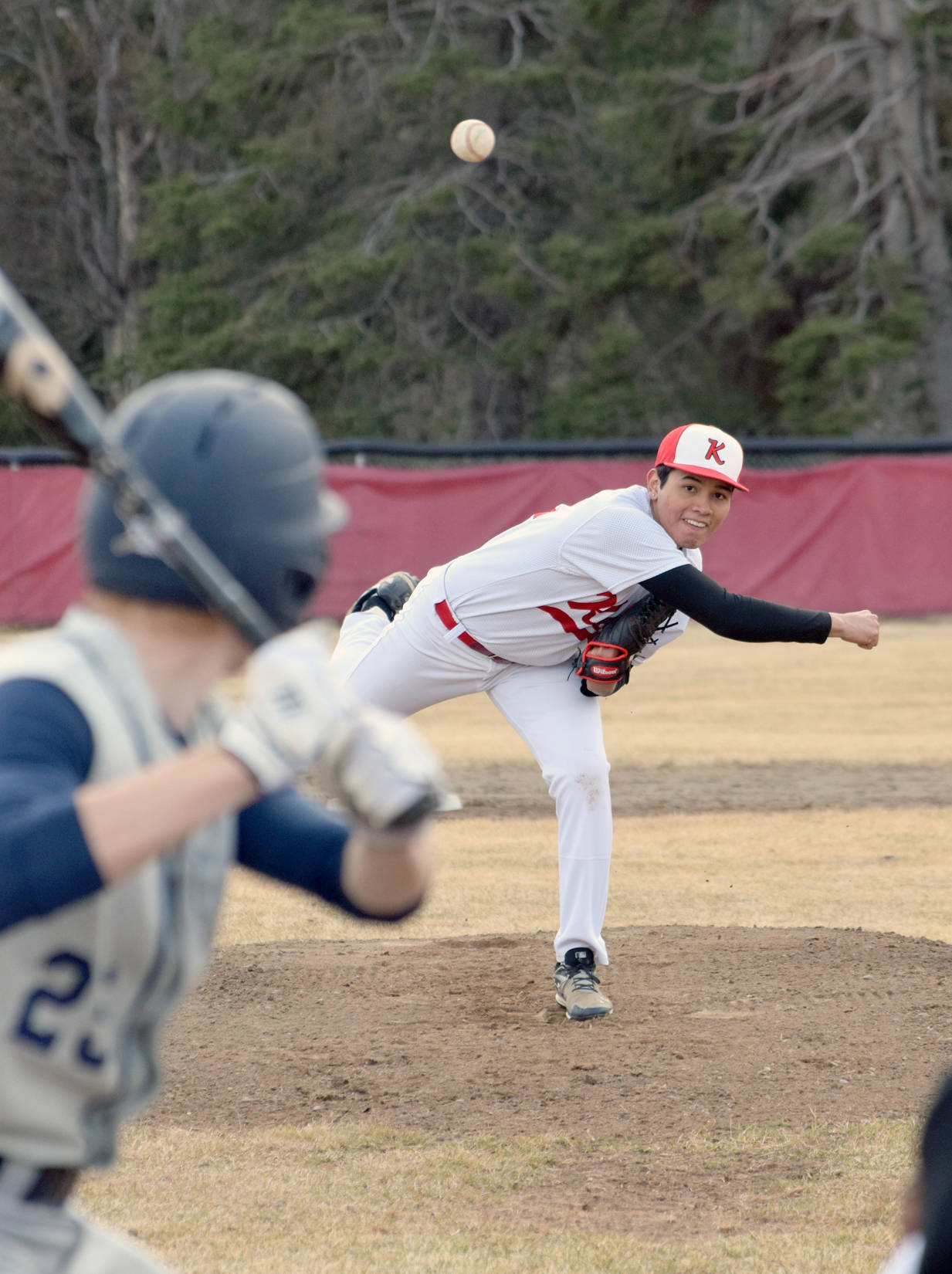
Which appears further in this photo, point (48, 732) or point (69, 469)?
point (69, 469)

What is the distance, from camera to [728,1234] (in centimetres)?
368

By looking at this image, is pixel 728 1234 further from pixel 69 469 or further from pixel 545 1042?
pixel 69 469

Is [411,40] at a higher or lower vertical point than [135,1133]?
higher

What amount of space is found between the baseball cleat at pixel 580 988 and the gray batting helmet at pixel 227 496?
11.6ft

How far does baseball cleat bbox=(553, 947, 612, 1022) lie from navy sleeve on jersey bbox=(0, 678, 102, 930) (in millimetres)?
3718

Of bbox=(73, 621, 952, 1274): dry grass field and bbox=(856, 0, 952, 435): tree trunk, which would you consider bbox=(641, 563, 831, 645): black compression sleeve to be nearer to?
bbox=(73, 621, 952, 1274): dry grass field

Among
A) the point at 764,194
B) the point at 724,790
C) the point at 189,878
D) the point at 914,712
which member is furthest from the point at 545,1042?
the point at 764,194

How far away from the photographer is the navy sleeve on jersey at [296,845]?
1949 mm

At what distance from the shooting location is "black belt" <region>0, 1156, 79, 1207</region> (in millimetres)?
1728

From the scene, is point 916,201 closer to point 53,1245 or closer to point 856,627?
point 856,627

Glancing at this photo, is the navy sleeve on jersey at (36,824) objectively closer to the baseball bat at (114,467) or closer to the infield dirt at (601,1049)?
the baseball bat at (114,467)

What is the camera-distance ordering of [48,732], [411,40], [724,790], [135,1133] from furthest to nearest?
[411,40]
[724,790]
[135,1133]
[48,732]

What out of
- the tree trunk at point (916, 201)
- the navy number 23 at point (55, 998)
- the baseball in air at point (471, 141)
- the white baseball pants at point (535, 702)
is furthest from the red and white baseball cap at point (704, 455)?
the tree trunk at point (916, 201)

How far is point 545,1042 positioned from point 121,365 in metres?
25.5
